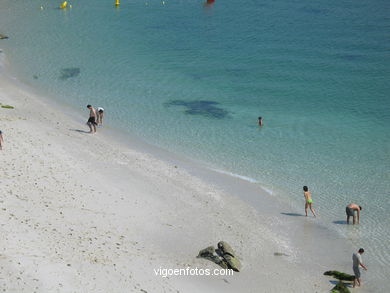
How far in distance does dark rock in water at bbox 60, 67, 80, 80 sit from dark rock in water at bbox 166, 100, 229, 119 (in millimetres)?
9494

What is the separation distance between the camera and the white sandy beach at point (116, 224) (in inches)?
659

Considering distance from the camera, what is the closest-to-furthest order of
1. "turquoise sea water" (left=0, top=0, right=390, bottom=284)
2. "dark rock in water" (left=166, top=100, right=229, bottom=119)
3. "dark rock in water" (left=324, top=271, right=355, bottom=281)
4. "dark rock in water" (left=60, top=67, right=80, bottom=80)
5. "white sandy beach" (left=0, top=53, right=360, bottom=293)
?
"white sandy beach" (left=0, top=53, right=360, bottom=293)
"dark rock in water" (left=324, top=271, right=355, bottom=281)
"turquoise sea water" (left=0, top=0, right=390, bottom=284)
"dark rock in water" (left=166, top=100, right=229, bottom=119)
"dark rock in water" (left=60, top=67, right=80, bottom=80)

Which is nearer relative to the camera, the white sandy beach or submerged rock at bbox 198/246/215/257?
the white sandy beach

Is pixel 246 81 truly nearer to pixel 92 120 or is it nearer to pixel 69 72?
pixel 69 72

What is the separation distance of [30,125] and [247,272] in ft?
52.6

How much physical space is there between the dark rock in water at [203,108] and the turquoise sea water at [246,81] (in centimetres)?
8

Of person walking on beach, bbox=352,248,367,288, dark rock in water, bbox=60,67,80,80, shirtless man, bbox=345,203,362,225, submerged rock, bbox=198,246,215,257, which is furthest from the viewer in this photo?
dark rock in water, bbox=60,67,80,80

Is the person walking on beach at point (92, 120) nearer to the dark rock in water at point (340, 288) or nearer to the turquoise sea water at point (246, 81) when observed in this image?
the turquoise sea water at point (246, 81)

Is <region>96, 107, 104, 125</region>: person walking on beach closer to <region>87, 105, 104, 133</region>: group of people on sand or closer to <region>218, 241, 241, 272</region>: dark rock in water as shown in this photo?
<region>87, 105, 104, 133</region>: group of people on sand

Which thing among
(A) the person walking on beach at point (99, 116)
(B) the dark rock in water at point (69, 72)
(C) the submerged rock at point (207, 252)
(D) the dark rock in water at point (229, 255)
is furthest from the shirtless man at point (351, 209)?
(B) the dark rock in water at point (69, 72)

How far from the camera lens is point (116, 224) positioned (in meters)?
20.7

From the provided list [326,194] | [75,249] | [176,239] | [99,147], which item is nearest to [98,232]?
[75,249]

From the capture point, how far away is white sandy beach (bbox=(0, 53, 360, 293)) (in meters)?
16.7

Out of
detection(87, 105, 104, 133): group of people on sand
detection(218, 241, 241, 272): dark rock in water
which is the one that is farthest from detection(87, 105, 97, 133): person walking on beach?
detection(218, 241, 241, 272): dark rock in water
